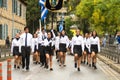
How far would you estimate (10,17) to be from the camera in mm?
53531

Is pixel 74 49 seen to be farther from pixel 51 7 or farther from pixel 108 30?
pixel 108 30

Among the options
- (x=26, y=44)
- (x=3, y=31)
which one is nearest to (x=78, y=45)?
(x=26, y=44)

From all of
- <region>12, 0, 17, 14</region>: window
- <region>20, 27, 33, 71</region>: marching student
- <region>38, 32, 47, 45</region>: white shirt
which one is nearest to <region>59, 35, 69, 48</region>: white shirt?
<region>38, 32, 47, 45</region>: white shirt

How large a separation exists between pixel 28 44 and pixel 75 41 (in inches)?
104

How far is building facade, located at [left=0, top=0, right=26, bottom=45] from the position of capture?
4828cm

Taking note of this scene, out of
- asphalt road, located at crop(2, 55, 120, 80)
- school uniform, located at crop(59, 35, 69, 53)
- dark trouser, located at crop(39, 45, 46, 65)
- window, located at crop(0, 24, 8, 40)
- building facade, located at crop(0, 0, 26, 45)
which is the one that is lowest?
asphalt road, located at crop(2, 55, 120, 80)

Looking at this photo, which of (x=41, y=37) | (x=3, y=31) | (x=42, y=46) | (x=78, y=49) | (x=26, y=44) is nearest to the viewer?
(x=26, y=44)

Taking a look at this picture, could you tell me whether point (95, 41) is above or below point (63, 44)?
above

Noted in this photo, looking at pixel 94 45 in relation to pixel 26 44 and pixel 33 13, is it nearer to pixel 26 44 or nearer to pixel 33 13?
pixel 26 44

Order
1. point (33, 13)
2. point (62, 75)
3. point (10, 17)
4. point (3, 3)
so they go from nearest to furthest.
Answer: point (62, 75)
point (3, 3)
point (10, 17)
point (33, 13)

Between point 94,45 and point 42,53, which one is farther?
point 94,45

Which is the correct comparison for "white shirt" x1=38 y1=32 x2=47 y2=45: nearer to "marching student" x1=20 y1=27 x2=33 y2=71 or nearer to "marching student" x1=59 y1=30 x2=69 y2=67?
"marching student" x1=59 y1=30 x2=69 y2=67

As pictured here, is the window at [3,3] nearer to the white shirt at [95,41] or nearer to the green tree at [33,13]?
the white shirt at [95,41]

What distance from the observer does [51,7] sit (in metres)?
9.76
